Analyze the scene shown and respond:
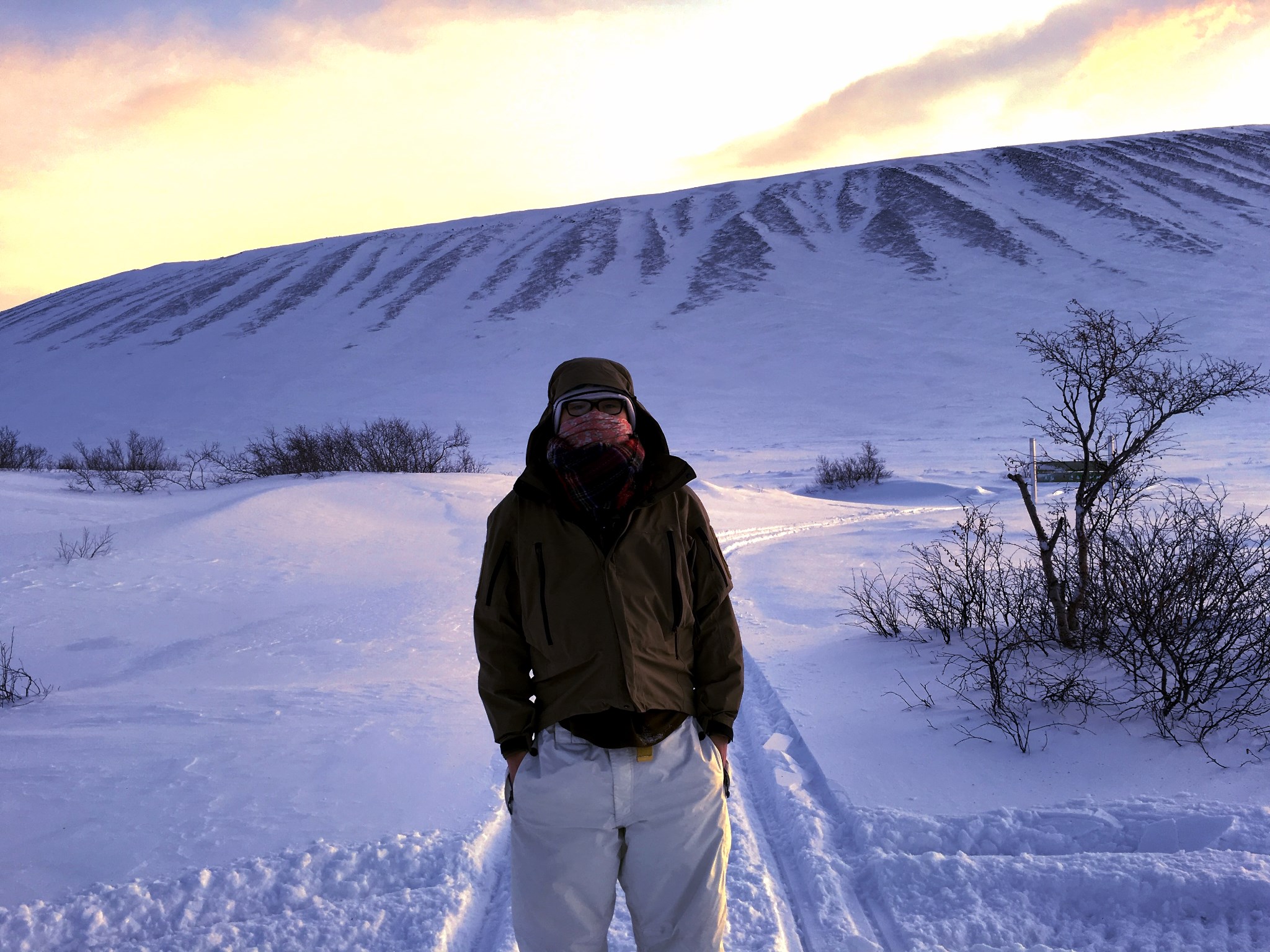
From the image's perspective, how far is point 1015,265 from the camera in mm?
50031

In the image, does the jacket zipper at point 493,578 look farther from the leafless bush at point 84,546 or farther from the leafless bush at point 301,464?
the leafless bush at point 301,464

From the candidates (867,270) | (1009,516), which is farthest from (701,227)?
(1009,516)

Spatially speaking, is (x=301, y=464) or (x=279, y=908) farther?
(x=301, y=464)

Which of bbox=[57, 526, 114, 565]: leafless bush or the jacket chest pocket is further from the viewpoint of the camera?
bbox=[57, 526, 114, 565]: leafless bush

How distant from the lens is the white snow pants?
1898mm

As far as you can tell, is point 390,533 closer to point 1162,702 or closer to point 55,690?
point 55,690

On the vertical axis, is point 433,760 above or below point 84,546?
below

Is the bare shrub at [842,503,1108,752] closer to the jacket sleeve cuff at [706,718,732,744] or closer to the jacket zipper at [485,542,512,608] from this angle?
the jacket sleeve cuff at [706,718,732,744]

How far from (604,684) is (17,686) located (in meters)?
5.41

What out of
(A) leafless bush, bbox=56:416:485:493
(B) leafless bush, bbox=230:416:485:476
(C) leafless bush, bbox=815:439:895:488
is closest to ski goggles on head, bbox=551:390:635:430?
(A) leafless bush, bbox=56:416:485:493

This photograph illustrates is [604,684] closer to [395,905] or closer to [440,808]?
[395,905]

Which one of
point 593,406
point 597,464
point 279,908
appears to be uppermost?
point 593,406

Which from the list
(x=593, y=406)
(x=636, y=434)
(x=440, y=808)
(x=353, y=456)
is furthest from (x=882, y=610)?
(x=353, y=456)

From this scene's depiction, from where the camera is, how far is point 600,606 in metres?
1.95
